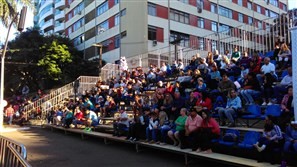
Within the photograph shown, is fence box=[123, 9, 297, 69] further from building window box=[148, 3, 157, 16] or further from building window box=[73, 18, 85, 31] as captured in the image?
building window box=[73, 18, 85, 31]

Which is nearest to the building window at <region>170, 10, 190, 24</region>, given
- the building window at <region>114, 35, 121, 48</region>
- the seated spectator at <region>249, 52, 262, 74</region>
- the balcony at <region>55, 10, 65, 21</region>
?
the building window at <region>114, 35, 121, 48</region>

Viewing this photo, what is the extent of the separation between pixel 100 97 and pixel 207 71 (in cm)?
808

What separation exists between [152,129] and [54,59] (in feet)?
96.3

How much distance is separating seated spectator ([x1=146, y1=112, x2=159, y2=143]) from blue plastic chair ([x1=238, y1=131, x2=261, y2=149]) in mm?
3605

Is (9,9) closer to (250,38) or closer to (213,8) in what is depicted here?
(250,38)

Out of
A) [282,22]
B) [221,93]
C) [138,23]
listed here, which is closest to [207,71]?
[221,93]

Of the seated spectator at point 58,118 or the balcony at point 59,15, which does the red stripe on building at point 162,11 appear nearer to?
the seated spectator at point 58,118

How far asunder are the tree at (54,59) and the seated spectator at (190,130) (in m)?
30.0

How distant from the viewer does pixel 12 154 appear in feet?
19.1

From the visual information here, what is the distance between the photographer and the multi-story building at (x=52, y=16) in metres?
63.3

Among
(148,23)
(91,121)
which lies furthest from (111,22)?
(91,121)

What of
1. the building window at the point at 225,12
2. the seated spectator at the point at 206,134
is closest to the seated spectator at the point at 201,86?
the seated spectator at the point at 206,134

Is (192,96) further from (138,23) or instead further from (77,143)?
(138,23)

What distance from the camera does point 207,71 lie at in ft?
50.3
